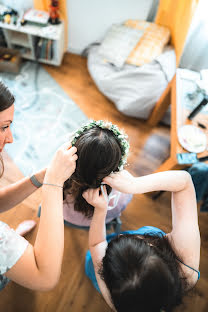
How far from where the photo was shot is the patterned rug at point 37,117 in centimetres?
184

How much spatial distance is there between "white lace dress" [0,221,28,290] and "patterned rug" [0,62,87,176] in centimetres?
114

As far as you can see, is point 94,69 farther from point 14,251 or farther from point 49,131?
point 14,251

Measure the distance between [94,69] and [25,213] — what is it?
181cm

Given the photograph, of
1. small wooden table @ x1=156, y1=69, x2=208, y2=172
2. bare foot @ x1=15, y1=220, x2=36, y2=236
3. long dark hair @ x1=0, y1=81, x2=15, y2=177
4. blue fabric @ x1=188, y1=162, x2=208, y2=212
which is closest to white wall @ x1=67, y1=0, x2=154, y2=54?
small wooden table @ x1=156, y1=69, x2=208, y2=172

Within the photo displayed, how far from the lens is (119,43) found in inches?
83.0

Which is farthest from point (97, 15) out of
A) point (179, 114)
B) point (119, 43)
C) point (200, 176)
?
point (200, 176)

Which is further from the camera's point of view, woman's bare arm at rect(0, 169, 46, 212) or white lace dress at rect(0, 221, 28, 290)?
woman's bare arm at rect(0, 169, 46, 212)

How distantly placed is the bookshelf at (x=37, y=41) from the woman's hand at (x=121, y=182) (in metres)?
2.04

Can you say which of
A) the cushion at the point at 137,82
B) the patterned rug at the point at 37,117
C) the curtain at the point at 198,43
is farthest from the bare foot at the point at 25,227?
the curtain at the point at 198,43

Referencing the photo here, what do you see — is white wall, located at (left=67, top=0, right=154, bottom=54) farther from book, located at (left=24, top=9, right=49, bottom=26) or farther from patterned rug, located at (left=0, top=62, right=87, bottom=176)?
patterned rug, located at (left=0, top=62, right=87, bottom=176)

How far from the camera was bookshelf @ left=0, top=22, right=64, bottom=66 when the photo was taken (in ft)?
6.91

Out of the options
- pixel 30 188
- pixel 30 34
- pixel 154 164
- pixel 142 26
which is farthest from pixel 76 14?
pixel 30 188

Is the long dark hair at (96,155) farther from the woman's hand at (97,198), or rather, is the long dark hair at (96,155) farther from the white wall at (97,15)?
the white wall at (97,15)

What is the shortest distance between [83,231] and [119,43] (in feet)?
6.79
